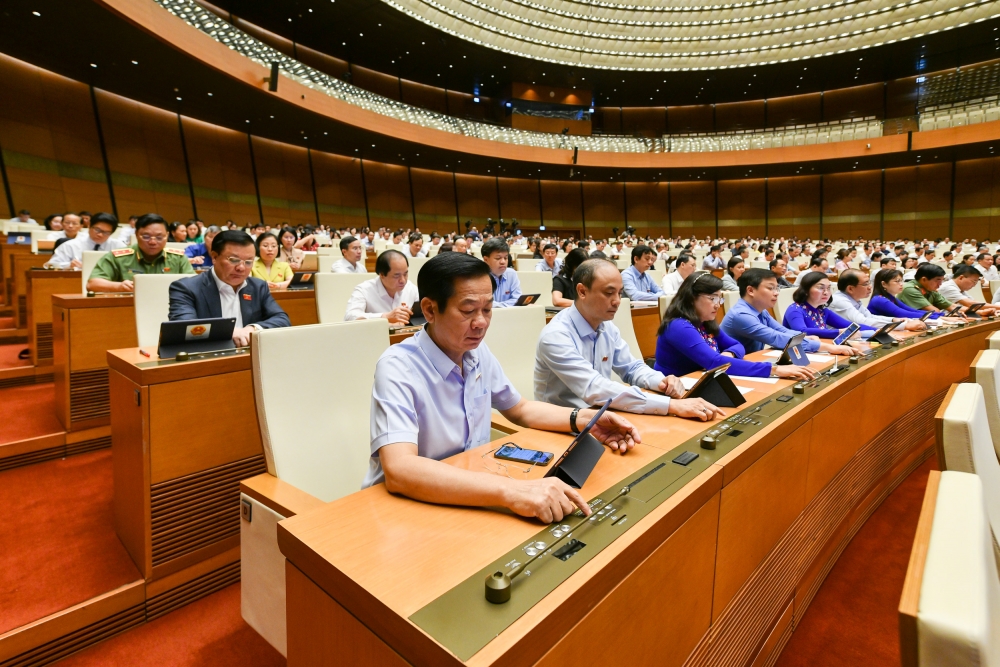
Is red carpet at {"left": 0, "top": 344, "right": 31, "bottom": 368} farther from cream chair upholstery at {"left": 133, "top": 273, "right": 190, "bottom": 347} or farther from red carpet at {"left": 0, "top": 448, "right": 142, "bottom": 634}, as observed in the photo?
cream chair upholstery at {"left": 133, "top": 273, "right": 190, "bottom": 347}

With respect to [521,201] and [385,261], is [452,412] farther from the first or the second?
[521,201]

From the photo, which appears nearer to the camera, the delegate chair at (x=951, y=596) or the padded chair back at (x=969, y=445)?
the delegate chair at (x=951, y=596)

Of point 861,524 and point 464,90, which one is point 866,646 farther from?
point 464,90

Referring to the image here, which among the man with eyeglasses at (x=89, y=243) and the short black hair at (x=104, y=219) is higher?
the short black hair at (x=104, y=219)

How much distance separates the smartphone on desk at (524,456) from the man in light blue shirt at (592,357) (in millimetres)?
454

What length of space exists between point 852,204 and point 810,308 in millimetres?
17545

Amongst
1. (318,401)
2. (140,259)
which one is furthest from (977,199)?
(140,259)

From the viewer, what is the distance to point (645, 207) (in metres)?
19.5

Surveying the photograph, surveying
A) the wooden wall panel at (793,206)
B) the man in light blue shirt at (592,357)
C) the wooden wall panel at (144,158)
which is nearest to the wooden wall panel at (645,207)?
the wooden wall panel at (793,206)

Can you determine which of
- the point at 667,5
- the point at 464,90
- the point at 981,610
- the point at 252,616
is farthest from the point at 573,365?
the point at 464,90

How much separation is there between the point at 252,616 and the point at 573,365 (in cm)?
115

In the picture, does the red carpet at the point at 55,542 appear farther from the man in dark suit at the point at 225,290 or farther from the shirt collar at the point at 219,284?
the shirt collar at the point at 219,284

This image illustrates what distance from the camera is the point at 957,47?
14.0 m

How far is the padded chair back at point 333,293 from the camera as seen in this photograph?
10.5 ft
